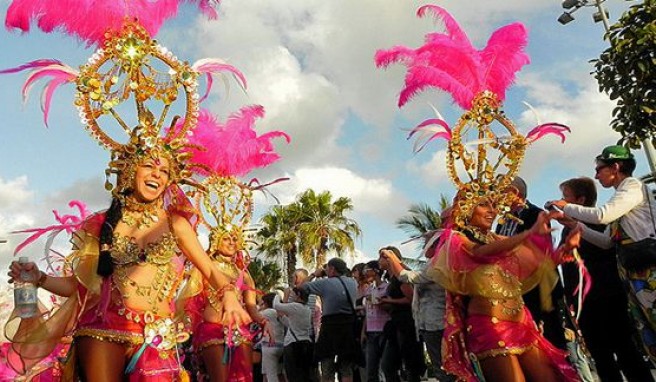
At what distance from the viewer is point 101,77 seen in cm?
431

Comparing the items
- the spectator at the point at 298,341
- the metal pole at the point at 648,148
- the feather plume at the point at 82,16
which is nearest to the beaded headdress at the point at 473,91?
the feather plume at the point at 82,16

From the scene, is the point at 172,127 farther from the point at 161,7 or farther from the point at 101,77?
the point at 161,7

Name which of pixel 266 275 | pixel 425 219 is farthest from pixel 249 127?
pixel 266 275

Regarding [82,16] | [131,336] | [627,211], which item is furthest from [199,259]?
[627,211]

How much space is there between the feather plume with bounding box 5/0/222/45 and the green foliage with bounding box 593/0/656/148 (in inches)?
179

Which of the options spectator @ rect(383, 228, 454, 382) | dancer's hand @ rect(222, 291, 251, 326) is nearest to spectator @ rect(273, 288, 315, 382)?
spectator @ rect(383, 228, 454, 382)

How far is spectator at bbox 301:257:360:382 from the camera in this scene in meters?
8.20

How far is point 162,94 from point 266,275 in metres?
27.0

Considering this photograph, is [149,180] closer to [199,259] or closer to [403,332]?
[199,259]

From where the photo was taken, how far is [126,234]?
155 inches

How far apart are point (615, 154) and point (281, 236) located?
23.2 meters

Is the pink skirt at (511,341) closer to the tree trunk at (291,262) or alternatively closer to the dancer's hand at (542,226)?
the dancer's hand at (542,226)

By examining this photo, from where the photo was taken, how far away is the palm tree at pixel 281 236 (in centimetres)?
2720

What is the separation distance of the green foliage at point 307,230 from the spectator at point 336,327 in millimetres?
17826
